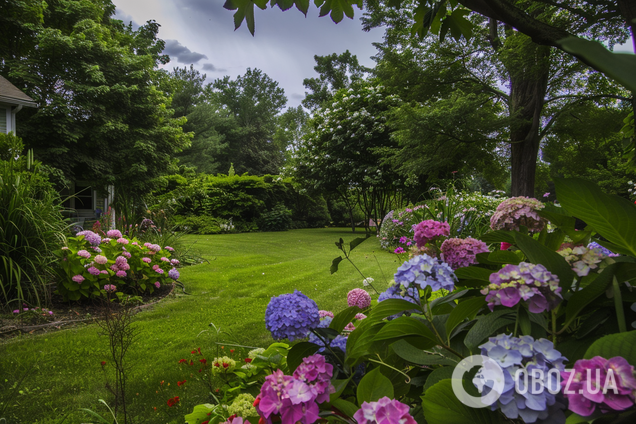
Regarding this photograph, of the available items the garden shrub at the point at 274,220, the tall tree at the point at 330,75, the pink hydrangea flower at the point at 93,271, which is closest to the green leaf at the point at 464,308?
the pink hydrangea flower at the point at 93,271

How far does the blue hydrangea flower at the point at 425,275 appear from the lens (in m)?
0.65

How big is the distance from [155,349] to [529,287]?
2.59m

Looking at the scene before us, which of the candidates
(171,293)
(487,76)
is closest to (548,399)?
(171,293)

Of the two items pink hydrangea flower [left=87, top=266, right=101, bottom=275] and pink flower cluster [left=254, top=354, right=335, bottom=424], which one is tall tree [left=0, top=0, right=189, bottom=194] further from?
pink flower cluster [left=254, top=354, right=335, bottom=424]

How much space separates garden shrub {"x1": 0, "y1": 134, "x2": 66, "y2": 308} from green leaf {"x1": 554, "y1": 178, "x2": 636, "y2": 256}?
3.65 meters

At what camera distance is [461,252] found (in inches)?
35.2

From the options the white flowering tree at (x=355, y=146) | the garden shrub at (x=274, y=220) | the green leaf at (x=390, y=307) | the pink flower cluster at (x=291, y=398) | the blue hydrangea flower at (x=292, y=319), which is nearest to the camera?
the pink flower cluster at (x=291, y=398)

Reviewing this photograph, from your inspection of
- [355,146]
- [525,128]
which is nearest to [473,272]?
[525,128]

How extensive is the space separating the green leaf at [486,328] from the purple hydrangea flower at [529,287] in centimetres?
7

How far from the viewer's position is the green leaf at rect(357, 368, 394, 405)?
569 millimetres

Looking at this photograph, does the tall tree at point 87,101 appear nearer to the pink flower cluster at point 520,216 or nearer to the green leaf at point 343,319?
the green leaf at point 343,319

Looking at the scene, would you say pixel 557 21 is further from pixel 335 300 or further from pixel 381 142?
pixel 381 142

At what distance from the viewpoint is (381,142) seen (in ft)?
37.7

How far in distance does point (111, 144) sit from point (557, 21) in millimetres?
11030
